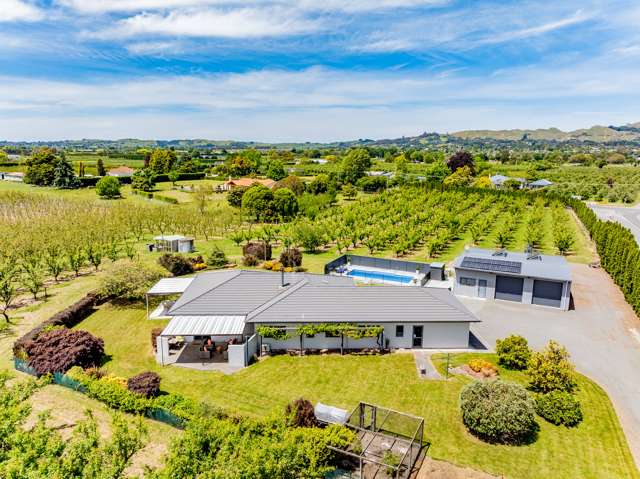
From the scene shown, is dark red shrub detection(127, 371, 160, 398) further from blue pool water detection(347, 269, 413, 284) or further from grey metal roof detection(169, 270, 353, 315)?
blue pool water detection(347, 269, 413, 284)

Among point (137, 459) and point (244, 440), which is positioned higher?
point (244, 440)

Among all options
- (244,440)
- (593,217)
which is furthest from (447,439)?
(593,217)

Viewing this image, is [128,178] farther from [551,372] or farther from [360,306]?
[551,372]

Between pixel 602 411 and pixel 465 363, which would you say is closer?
pixel 602 411

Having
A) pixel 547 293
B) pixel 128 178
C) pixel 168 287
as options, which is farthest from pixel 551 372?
pixel 128 178

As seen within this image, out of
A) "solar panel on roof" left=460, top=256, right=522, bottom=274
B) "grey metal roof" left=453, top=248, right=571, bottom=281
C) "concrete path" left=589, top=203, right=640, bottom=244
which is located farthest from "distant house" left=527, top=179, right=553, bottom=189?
"solar panel on roof" left=460, top=256, right=522, bottom=274

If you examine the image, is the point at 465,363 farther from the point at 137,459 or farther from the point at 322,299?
the point at 137,459

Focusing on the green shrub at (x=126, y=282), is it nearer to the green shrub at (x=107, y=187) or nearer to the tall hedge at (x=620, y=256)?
the tall hedge at (x=620, y=256)
